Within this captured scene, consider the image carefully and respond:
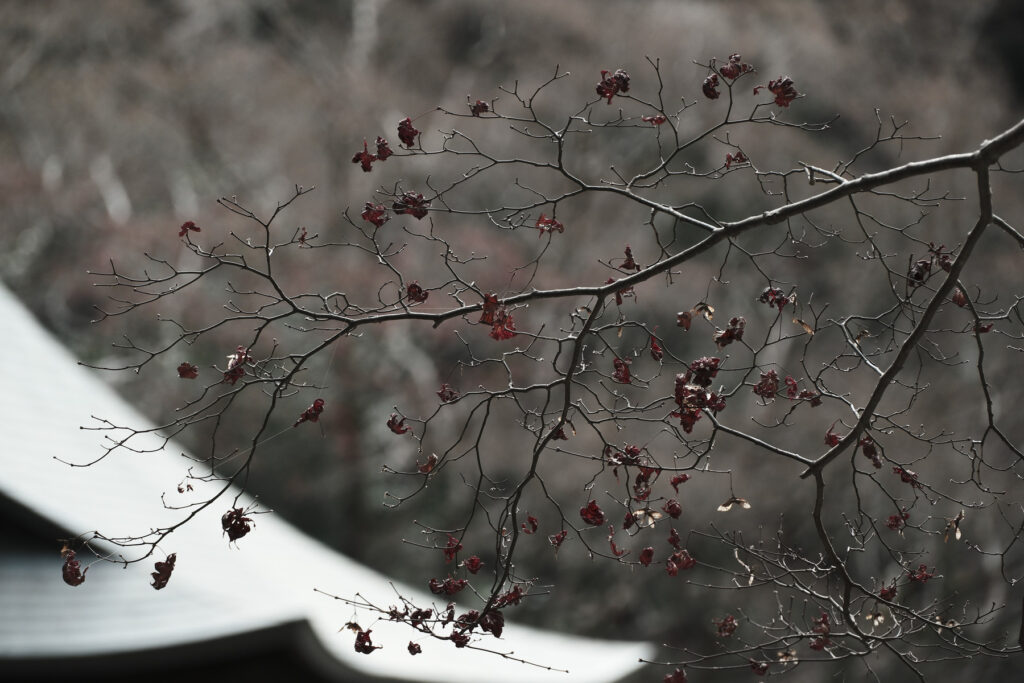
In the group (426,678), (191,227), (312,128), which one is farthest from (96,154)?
(191,227)

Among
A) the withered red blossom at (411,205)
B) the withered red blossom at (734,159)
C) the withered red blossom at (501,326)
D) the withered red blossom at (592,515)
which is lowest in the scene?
the withered red blossom at (592,515)

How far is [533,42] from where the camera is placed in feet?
47.6

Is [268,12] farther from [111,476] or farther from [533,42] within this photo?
[111,476]

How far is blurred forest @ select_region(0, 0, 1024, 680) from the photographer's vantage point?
1183 centimetres

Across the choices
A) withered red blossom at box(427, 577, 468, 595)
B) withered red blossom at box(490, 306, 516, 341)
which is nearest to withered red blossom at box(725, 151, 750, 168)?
withered red blossom at box(490, 306, 516, 341)

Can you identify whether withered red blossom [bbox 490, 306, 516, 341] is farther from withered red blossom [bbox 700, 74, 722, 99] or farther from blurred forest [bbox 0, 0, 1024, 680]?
blurred forest [bbox 0, 0, 1024, 680]

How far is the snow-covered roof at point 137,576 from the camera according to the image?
354 centimetres

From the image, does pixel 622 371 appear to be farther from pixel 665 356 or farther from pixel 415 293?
pixel 665 356

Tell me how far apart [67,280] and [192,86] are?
339 cm

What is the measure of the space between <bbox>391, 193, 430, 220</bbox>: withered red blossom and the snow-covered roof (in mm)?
1086

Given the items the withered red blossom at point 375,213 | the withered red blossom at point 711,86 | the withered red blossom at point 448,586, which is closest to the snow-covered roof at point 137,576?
the withered red blossom at point 448,586

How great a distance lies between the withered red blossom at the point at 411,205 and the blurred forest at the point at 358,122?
344 inches

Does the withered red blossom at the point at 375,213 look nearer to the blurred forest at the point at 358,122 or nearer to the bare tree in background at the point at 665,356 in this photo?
the bare tree in background at the point at 665,356

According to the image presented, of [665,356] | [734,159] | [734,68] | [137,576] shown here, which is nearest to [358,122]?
[665,356]
